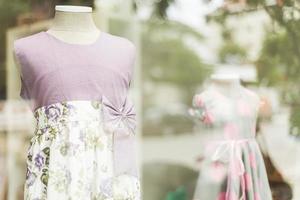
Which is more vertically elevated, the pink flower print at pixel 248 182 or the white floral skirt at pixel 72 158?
the white floral skirt at pixel 72 158

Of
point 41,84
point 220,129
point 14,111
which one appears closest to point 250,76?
point 220,129

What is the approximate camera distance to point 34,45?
4.74 feet

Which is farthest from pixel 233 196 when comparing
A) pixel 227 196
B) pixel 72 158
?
pixel 72 158

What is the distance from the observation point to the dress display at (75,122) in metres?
1.40

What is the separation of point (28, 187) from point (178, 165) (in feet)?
5.43

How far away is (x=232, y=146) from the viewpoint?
1.66m

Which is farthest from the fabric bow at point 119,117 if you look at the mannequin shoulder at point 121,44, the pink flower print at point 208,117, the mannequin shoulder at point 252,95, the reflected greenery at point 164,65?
the reflected greenery at point 164,65

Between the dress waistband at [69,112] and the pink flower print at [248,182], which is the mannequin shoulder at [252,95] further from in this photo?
the dress waistband at [69,112]

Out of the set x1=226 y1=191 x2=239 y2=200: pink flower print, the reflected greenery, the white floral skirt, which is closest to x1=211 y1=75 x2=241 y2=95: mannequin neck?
x1=226 y1=191 x2=239 y2=200: pink flower print

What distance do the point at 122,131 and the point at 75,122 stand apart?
0.14m

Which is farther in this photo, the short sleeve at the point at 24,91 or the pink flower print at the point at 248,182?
the pink flower print at the point at 248,182

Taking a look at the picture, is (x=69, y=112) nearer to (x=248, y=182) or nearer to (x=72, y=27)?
(x=72, y=27)

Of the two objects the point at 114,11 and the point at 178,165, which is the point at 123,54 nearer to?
the point at 114,11

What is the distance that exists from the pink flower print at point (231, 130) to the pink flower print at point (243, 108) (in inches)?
1.9
